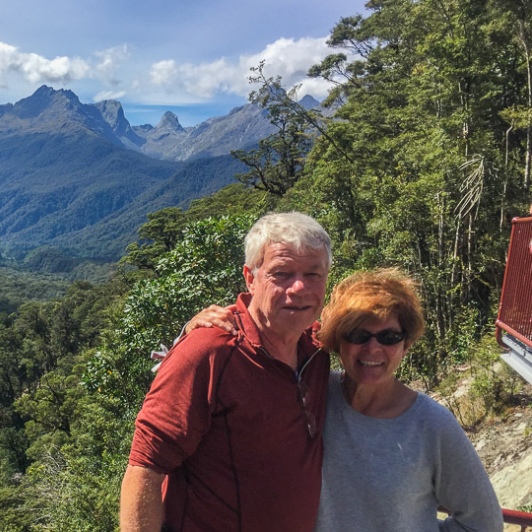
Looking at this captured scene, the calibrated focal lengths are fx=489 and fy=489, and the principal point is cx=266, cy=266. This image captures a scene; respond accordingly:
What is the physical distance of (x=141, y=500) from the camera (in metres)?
1.45

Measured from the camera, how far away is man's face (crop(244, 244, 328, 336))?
5.22 feet

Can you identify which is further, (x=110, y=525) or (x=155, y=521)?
(x=110, y=525)

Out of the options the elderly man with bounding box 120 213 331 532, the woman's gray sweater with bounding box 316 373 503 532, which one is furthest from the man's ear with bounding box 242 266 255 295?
the woman's gray sweater with bounding box 316 373 503 532

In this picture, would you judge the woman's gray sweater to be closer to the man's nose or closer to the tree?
the man's nose

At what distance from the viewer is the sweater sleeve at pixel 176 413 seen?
56.0 inches

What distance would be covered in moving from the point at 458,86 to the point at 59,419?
26810 millimetres

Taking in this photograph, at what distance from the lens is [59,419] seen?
2761 centimetres

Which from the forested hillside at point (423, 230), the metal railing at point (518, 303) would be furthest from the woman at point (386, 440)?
the forested hillside at point (423, 230)

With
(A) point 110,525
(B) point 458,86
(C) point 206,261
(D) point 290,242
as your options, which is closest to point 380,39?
(B) point 458,86

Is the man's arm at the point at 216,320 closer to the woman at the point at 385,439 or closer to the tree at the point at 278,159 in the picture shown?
the woman at the point at 385,439

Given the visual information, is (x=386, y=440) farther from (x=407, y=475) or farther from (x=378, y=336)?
(x=378, y=336)

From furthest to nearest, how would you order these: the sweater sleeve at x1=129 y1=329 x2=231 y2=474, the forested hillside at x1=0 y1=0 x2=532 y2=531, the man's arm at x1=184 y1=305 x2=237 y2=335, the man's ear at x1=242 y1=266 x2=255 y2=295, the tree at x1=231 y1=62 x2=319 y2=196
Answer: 1. the tree at x1=231 y1=62 x2=319 y2=196
2. the forested hillside at x1=0 y1=0 x2=532 y2=531
3. the man's ear at x1=242 y1=266 x2=255 y2=295
4. the man's arm at x1=184 y1=305 x2=237 y2=335
5. the sweater sleeve at x1=129 y1=329 x2=231 y2=474

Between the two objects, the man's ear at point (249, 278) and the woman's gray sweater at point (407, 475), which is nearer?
the woman's gray sweater at point (407, 475)

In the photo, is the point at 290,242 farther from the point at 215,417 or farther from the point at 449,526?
the point at 449,526
